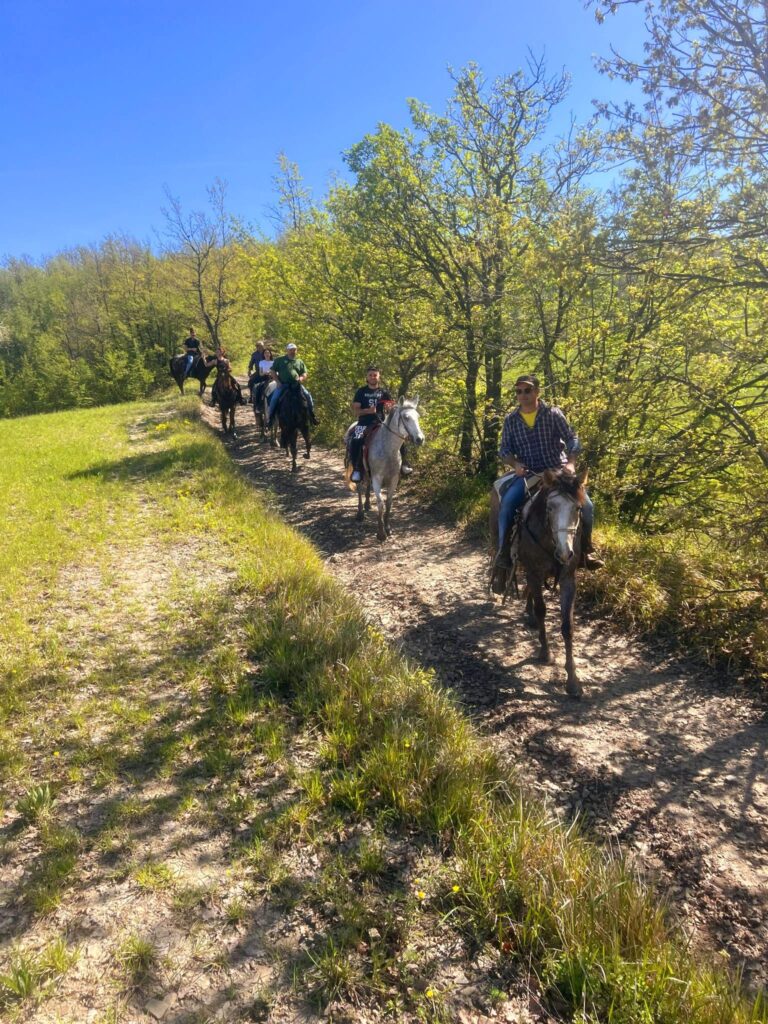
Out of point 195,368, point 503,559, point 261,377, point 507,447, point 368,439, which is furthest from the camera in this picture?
point 195,368

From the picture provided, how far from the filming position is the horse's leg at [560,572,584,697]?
5.26m

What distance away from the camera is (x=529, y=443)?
A: 6184 millimetres

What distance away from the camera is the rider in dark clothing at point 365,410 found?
995 cm

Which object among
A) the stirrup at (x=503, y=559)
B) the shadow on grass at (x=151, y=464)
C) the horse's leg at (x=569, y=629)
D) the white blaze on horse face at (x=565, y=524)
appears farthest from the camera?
the shadow on grass at (x=151, y=464)

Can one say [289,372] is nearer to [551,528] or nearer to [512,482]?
[512,482]

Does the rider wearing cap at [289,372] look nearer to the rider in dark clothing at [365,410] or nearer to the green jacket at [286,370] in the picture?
the green jacket at [286,370]

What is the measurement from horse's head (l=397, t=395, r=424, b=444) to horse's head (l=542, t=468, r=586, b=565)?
4.09 meters

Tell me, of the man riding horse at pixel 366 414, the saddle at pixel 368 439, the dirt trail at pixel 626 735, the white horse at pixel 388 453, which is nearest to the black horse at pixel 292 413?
the man riding horse at pixel 366 414

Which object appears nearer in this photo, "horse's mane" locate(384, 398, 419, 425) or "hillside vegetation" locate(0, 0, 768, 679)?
"hillside vegetation" locate(0, 0, 768, 679)

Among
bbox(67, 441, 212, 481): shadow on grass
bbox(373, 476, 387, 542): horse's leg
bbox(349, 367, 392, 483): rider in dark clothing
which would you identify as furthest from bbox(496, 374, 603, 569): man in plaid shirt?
bbox(67, 441, 212, 481): shadow on grass

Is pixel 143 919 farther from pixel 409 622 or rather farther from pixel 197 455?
pixel 197 455

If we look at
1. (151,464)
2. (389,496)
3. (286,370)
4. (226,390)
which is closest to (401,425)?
(389,496)

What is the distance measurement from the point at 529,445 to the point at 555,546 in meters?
1.52

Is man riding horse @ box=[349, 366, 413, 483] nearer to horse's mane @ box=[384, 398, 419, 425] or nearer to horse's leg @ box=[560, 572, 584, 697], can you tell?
horse's mane @ box=[384, 398, 419, 425]
